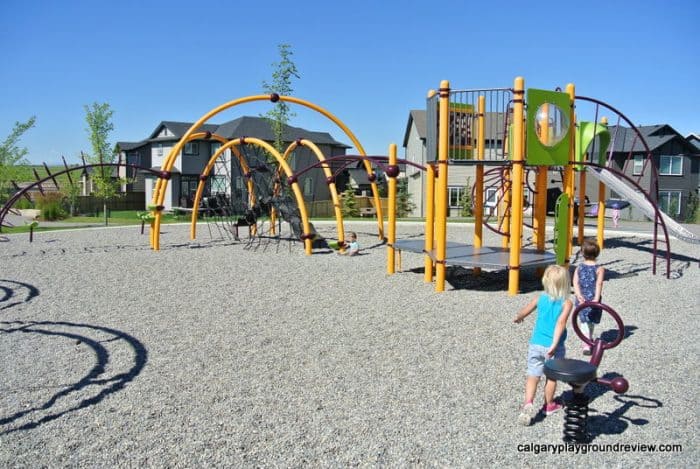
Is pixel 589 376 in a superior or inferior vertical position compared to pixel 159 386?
superior

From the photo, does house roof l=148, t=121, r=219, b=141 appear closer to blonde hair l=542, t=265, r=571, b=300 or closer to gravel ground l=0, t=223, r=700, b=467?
gravel ground l=0, t=223, r=700, b=467

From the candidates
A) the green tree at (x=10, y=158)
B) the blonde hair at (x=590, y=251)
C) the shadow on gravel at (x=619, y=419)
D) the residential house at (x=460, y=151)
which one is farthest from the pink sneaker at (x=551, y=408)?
the green tree at (x=10, y=158)

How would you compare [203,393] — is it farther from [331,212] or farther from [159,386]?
[331,212]

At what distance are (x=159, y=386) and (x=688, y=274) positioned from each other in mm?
10877

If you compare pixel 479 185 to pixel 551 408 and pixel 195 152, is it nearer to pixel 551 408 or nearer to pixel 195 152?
pixel 551 408

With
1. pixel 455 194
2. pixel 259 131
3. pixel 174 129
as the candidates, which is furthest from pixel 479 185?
pixel 174 129

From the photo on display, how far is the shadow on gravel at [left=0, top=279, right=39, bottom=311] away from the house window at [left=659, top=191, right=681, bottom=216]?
117 feet

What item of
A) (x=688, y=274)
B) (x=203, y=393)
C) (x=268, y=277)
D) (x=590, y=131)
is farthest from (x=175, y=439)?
(x=590, y=131)

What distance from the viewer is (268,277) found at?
447 inches

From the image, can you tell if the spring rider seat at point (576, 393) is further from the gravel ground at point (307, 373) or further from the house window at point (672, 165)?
the house window at point (672, 165)

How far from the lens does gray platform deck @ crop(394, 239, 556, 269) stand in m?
9.71

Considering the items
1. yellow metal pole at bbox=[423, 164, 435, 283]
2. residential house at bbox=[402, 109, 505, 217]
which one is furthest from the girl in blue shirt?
residential house at bbox=[402, 109, 505, 217]

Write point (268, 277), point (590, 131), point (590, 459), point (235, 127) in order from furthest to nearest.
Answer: point (235, 127), point (590, 131), point (268, 277), point (590, 459)

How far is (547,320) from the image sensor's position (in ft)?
14.9
